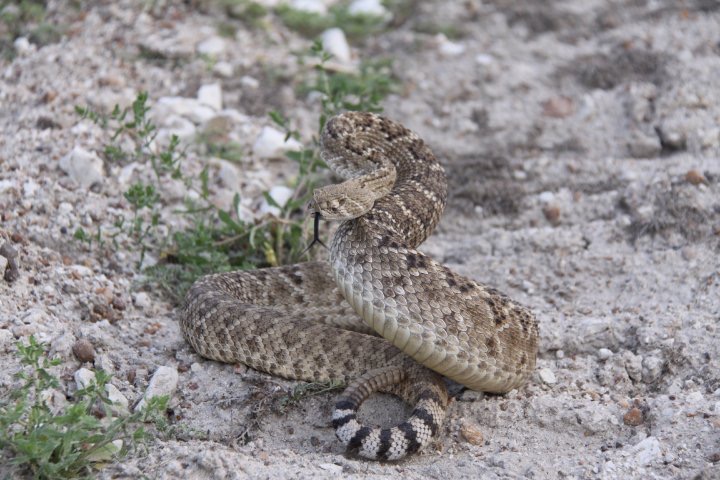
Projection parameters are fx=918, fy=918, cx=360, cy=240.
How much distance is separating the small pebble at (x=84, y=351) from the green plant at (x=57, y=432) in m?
0.63

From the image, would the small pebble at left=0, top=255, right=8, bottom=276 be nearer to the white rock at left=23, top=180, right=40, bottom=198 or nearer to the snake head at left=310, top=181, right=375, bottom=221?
the white rock at left=23, top=180, right=40, bottom=198

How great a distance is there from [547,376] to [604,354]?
1.42 feet

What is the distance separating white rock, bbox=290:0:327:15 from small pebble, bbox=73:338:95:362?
6189mm

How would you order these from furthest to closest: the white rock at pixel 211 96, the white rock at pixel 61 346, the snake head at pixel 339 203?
the white rock at pixel 211 96
the snake head at pixel 339 203
the white rock at pixel 61 346

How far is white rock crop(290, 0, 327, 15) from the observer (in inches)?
422

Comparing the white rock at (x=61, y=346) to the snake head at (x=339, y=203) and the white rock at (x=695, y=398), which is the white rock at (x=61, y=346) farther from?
the white rock at (x=695, y=398)

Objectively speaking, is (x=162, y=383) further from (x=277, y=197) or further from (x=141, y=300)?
(x=277, y=197)

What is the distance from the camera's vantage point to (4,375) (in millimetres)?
5059

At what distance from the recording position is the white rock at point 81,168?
7.23 m

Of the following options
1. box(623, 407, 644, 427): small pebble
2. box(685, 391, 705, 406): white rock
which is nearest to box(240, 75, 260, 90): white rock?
box(623, 407, 644, 427): small pebble

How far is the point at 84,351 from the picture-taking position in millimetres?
5453

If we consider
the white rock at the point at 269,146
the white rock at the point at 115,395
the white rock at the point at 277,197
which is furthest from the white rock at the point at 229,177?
the white rock at the point at 115,395

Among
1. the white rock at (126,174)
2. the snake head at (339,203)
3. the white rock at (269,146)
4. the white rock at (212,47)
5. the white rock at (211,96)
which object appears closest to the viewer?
the snake head at (339,203)

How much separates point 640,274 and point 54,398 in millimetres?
4255
